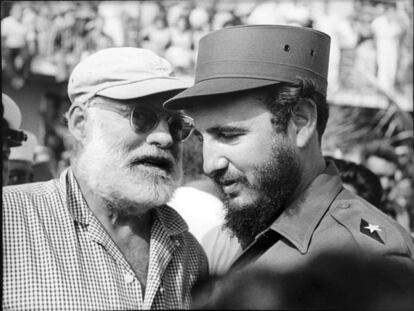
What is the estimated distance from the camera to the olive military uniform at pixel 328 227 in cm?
208

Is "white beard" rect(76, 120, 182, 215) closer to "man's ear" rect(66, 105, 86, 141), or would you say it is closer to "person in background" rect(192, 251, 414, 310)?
"man's ear" rect(66, 105, 86, 141)

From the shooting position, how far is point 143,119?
2816 mm

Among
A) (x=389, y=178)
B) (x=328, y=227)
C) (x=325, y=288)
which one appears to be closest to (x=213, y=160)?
(x=328, y=227)

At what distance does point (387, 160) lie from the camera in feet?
26.7

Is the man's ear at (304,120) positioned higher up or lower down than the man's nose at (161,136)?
higher up

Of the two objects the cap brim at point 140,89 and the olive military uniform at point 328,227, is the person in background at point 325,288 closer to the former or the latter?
the olive military uniform at point 328,227

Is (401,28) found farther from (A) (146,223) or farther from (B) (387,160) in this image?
(A) (146,223)

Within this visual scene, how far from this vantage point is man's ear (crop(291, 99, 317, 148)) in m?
2.36

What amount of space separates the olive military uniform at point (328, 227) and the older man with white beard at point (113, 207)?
0.50 metres

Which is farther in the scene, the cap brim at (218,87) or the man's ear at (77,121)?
the man's ear at (77,121)

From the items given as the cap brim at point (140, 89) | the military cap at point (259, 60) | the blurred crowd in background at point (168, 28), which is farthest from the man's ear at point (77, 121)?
the blurred crowd in background at point (168, 28)

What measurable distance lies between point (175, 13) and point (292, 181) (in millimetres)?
10159

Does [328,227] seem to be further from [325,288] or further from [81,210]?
[325,288]

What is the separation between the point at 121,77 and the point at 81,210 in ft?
1.90
